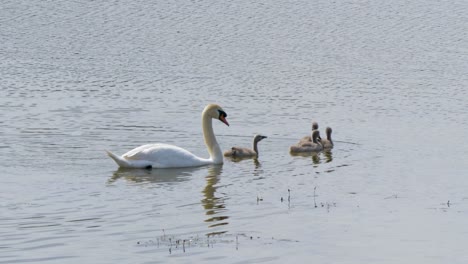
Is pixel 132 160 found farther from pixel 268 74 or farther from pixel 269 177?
pixel 268 74

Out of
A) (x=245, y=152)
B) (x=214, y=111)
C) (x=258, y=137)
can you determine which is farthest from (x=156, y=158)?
(x=258, y=137)

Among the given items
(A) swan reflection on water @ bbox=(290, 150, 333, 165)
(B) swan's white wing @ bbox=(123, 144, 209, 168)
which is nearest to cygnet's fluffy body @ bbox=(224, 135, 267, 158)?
(A) swan reflection on water @ bbox=(290, 150, 333, 165)

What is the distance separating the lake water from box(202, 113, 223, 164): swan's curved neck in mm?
303

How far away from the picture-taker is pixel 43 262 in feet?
42.1

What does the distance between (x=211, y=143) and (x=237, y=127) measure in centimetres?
341

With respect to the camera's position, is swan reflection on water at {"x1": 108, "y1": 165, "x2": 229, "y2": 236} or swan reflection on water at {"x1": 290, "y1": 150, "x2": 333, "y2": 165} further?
swan reflection on water at {"x1": 290, "y1": 150, "x2": 333, "y2": 165}

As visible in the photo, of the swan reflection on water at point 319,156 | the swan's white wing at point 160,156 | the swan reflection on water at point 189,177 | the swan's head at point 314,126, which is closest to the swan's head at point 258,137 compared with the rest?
the swan reflection on water at point 319,156

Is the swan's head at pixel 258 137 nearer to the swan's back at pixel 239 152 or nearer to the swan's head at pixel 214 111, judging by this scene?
the swan's back at pixel 239 152

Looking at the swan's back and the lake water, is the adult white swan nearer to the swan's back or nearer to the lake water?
the lake water

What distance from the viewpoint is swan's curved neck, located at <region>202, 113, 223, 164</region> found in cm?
2120

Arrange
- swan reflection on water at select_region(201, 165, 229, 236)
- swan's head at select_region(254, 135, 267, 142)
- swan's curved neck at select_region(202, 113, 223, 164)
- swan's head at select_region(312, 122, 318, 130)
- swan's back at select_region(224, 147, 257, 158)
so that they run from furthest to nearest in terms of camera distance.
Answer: swan's head at select_region(312, 122, 318, 130)
swan's head at select_region(254, 135, 267, 142)
swan's back at select_region(224, 147, 257, 158)
swan's curved neck at select_region(202, 113, 223, 164)
swan reflection on water at select_region(201, 165, 229, 236)

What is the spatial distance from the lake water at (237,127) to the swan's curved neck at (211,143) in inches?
11.9

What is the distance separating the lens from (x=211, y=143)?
21.6m

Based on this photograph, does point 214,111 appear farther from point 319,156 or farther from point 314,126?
point 314,126
